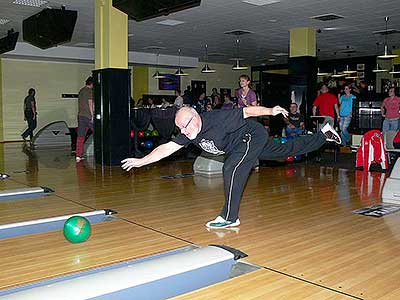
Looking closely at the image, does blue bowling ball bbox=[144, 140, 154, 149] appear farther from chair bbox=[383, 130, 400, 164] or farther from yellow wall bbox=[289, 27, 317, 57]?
yellow wall bbox=[289, 27, 317, 57]

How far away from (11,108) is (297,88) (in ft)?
27.4

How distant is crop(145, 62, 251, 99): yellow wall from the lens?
52.7ft

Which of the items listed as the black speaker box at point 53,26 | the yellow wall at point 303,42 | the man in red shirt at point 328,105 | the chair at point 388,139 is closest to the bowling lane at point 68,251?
the chair at point 388,139

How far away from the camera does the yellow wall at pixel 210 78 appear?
16.1m

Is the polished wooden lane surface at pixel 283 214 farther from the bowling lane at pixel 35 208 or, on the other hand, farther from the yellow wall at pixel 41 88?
the yellow wall at pixel 41 88

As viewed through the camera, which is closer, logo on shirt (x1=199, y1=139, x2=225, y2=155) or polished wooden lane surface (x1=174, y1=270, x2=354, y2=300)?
polished wooden lane surface (x1=174, y1=270, x2=354, y2=300)

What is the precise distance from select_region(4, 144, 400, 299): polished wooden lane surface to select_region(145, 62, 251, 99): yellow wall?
9.74 m

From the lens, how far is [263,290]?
217 centimetres

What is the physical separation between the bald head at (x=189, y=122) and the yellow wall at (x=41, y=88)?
11697 mm

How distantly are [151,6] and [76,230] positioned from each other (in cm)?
348

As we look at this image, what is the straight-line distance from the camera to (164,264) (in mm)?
2312

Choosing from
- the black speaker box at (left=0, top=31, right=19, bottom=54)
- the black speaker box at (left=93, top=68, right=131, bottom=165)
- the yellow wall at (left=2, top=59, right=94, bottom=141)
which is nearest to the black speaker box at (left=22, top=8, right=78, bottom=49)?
the black speaker box at (left=93, top=68, right=131, bottom=165)

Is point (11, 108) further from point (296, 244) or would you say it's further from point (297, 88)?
point (296, 244)

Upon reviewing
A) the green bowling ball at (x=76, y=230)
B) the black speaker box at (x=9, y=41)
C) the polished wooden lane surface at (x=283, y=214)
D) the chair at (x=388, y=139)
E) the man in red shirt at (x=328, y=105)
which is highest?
the black speaker box at (x=9, y=41)
